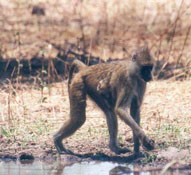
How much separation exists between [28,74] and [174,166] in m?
6.30

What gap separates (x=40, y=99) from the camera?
33.6ft

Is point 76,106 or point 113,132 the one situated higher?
point 76,106

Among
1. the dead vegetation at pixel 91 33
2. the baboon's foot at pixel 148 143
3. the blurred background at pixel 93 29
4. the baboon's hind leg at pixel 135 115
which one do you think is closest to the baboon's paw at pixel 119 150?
the baboon's hind leg at pixel 135 115

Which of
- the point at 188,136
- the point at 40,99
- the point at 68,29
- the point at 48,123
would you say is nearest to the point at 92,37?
the point at 68,29

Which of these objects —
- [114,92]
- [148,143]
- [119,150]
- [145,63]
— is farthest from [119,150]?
[145,63]

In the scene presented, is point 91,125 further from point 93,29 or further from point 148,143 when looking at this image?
point 93,29

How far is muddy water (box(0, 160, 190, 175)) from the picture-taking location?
22.4ft

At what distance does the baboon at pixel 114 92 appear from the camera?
7.18 m

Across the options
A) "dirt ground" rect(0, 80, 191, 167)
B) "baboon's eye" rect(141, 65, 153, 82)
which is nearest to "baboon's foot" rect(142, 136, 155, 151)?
"dirt ground" rect(0, 80, 191, 167)

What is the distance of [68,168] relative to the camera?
713cm

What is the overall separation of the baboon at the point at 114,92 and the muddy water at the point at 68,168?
15.0 inches

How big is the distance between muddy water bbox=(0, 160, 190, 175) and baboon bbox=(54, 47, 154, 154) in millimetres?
381

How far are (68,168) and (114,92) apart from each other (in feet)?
3.93

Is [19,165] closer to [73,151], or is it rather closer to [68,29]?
[73,151]
